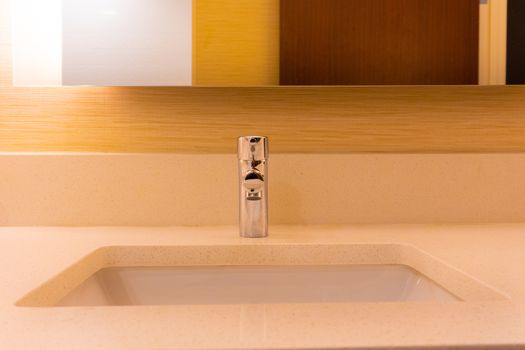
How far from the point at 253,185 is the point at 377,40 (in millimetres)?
344

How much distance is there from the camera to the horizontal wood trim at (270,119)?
90cm

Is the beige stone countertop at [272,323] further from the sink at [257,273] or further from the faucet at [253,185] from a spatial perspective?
the faucet at [253,185]

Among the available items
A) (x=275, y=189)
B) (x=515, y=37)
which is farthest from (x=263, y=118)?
(x=515, y=37)

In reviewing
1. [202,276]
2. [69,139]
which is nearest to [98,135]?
[69,139]

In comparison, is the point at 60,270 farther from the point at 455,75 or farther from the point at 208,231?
the point at 455,75

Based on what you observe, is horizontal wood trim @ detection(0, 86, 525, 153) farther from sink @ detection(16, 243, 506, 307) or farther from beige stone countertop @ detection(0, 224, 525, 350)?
beige stone countertop @ detection(0, 224, 525, 350)

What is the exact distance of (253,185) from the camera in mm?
759

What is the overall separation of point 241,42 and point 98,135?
0.97 feet

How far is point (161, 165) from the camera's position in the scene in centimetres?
87

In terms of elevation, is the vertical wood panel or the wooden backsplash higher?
the vertical wood panel

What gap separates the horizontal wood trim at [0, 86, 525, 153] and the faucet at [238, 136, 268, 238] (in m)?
0.16

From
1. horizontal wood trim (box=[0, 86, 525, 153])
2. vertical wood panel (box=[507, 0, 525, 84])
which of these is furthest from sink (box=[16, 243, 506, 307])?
vertical wood panel (box=[507, 0, 525, 84])

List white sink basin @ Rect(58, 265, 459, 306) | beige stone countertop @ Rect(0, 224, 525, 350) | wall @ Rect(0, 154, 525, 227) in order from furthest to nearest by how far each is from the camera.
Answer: wall @ Rect(0, 154, 525, 227)
white sink basin @ Rect(58, 265, 459, 306)
beige stone countertop @ Rect(0, 224, 525, 350)

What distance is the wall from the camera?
33.9 inches
